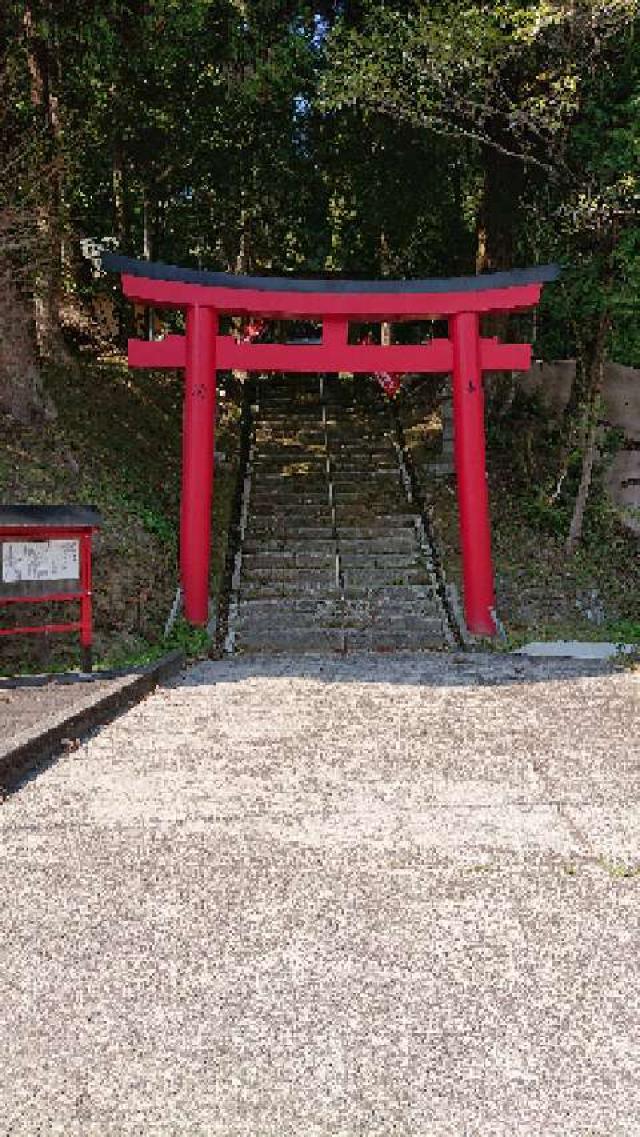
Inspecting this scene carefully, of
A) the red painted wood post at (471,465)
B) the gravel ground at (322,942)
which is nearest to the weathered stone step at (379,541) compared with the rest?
the red painted wood post at (471,465)

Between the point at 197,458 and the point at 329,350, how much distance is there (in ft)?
7.03

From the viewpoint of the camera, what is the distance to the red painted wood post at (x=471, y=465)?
38.5ft

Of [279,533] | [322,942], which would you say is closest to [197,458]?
[279,533]

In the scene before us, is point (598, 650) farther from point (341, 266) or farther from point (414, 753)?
point (341, 266)

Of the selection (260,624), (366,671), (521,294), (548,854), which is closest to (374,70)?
(521,294)

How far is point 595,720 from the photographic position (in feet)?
21.6

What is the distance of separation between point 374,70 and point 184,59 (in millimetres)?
4104

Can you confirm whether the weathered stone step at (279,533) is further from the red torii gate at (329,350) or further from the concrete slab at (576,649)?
the concrete slab at (576,649)

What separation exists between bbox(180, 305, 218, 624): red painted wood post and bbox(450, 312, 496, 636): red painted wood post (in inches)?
120

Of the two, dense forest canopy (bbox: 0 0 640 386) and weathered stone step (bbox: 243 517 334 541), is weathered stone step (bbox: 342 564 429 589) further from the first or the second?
dense forest canopy (bbox: 0 0 640 386)

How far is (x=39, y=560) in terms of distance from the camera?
8.45 meters

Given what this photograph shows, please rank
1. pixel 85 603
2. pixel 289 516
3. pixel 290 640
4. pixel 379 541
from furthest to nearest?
1. pixel 289 516
2. pixel 379 541
3. pixel 290 640
4. pixel 85 603

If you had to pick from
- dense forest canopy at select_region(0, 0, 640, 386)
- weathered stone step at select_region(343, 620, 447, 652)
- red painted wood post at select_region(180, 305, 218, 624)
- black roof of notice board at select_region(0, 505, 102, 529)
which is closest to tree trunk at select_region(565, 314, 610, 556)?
dense forest canopy at select_region(0, 0, 640, 386)

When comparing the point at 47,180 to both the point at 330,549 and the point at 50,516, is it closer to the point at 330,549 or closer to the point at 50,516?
the point at 330,549
